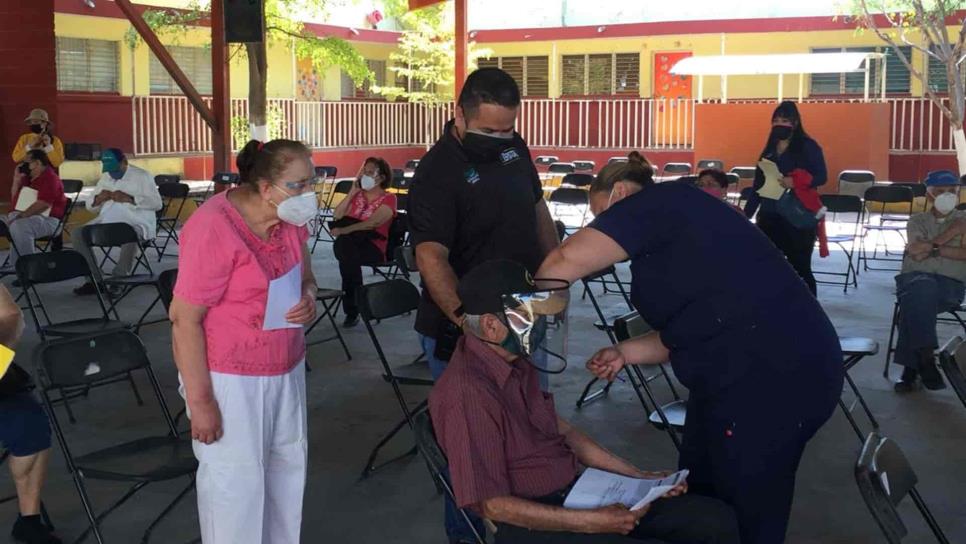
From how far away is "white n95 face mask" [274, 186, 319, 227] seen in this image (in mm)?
3391

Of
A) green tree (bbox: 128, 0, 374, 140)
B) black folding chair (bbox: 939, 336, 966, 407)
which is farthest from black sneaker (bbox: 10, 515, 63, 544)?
green tree (bbox: 128, 0, 374, 140)

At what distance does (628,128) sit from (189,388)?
65.6 feet

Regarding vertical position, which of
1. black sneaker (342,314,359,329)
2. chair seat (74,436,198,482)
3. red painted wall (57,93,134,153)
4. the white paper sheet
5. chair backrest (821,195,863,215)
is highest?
red painted wall (57,93,134,153)

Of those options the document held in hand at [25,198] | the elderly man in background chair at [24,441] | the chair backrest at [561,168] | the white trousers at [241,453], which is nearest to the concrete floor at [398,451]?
the elderly man in background chair at [24,441]

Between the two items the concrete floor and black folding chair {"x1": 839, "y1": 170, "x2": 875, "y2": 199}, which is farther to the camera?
black folding chair {"x1": 839, "y1": 170, "x2": 875, "y2": 199}

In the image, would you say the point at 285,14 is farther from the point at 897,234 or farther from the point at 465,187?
the point at 465,187

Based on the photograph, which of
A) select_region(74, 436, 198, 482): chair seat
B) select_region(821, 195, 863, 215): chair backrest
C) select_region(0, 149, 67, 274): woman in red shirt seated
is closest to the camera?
select_region(74, 436, 198, 482): chair seat

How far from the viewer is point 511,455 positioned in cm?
310

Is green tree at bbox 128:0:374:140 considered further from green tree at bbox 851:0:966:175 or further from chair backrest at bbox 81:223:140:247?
green tree at bbox 851:0:966:175

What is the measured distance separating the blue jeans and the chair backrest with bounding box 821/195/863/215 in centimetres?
421

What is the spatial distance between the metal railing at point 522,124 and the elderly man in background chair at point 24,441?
593 inches

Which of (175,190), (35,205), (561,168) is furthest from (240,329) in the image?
(561,168)

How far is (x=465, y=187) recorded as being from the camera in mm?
3941

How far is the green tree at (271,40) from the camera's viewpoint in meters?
15.9
